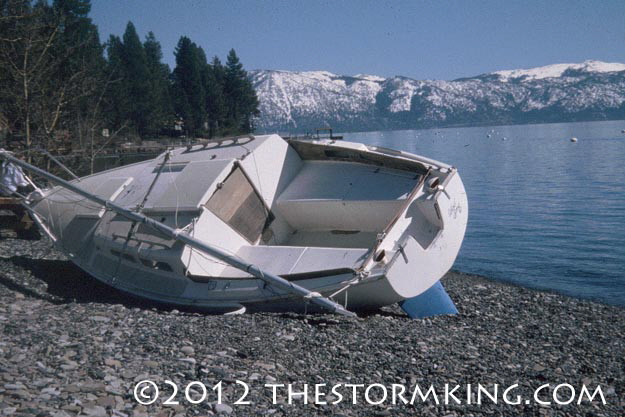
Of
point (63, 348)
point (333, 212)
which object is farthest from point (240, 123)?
point (63, 348)

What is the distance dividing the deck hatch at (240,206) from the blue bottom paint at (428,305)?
3.72 metres

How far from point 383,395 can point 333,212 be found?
6.51 m

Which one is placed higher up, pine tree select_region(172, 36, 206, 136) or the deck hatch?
pine tree select_region(172, 36, 206, 136)

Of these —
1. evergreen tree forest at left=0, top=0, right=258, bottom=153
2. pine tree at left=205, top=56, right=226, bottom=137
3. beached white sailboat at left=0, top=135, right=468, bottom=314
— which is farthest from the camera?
pine tree at left=205, top=56, right=226, bottom=137

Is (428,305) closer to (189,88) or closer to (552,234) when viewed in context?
(552,234)

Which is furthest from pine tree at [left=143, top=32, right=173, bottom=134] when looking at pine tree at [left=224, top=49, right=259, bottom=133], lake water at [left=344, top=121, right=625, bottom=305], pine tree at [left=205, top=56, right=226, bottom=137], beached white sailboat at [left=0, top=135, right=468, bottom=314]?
beached white sailboat at [left=0, top=135, right=468, bottom=314]

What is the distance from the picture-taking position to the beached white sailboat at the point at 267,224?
10297mm

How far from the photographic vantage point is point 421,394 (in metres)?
6.98

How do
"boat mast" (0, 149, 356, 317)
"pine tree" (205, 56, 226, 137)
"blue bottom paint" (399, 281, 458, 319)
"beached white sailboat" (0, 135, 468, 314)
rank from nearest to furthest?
"boat mast" (0, 149, 356, 317) → "beached white sailboat" (0, 135, 468, 314) → "blue bottom paint" (399, 281, 458, 319) → "pine tree" (205, 56, 226, 137)

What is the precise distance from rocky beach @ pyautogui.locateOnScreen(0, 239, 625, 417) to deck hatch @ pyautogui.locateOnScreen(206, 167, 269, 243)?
7.59 feet

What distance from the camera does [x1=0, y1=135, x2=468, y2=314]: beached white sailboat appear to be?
10297 millimetres

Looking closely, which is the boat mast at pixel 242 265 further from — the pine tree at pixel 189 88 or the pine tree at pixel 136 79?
the pine tree at pixel 189 88

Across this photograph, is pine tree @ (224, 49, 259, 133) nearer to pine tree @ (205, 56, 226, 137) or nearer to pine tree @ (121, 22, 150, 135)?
pine tree @ (205, 56, 226, 137)

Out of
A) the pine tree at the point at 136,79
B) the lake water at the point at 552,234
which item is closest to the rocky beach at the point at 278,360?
the lake water at the point at 552,234
